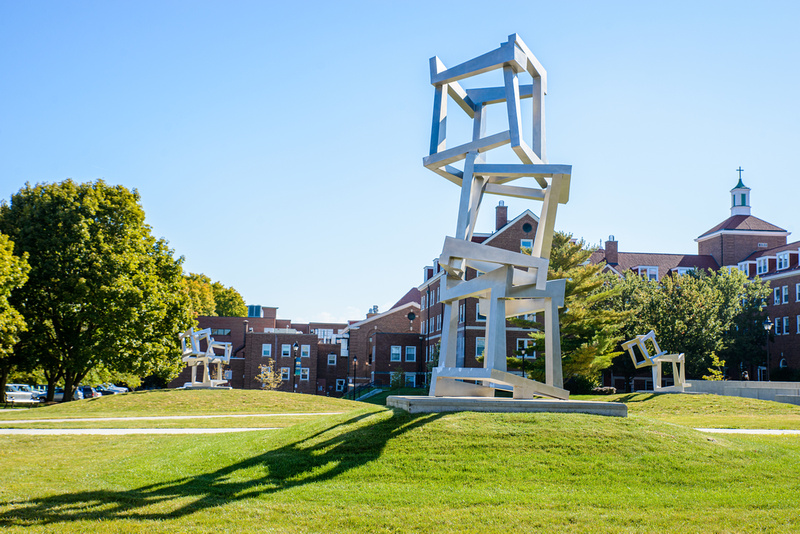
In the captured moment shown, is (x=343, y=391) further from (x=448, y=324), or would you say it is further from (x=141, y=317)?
(x=448, y=324)

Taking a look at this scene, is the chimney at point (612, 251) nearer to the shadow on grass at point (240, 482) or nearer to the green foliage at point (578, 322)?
the green foliage at point (578, 322)

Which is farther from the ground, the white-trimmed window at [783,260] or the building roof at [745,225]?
the building roof at [745,225]

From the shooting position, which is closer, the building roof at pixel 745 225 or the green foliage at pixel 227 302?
the building roof at pixel 745 225

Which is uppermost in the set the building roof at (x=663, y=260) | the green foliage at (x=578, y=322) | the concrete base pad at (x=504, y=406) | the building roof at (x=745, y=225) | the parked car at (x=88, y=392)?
the building roof at (x=745, y=225)

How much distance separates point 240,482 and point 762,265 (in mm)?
62427

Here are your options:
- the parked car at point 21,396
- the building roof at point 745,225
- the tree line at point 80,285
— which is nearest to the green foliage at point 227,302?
the parked car at point 21,396

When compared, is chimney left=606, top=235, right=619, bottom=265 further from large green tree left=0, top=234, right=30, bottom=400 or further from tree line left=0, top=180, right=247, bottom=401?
large green tree left=0, top=234, right=30, bottom=400

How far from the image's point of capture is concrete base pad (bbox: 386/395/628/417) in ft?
45.3

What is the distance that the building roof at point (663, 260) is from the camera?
6581 cm

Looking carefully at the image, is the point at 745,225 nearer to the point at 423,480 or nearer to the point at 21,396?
the point at 21,396

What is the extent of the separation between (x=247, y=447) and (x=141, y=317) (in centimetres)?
2295

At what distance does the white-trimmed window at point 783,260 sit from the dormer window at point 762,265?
7.51 ft

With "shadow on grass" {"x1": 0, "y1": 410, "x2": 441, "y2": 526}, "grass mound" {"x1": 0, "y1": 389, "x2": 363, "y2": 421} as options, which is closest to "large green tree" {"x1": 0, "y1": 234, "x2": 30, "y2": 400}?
"grass mound" {"x1": 0, "y1": 389, "x2": 363, "y2": 421}

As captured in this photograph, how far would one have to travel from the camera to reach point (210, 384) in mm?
39531
